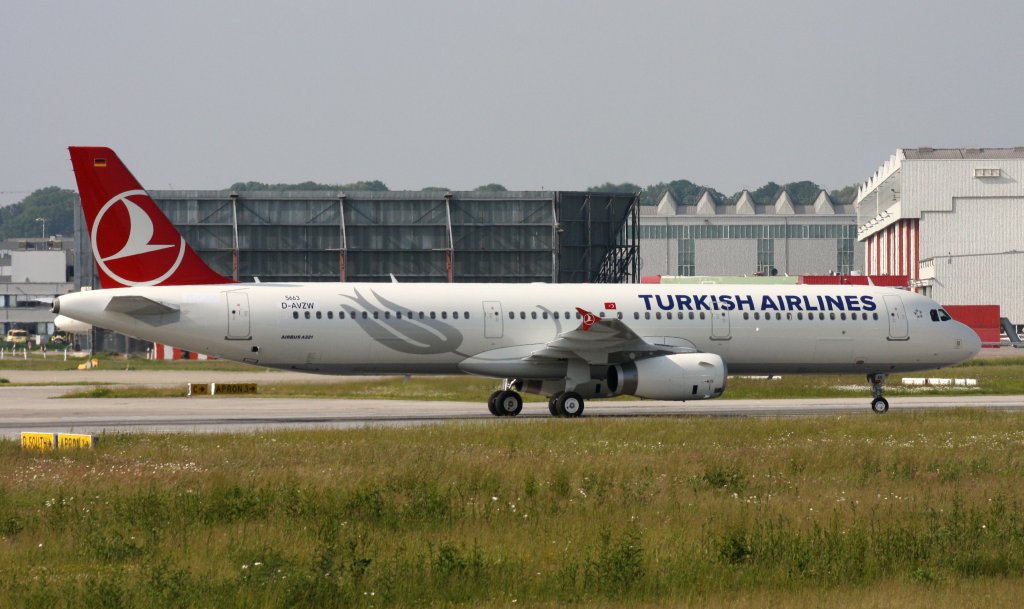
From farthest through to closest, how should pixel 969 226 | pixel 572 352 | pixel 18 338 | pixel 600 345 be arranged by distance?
pixel 18 338
pixel 969 226
pixel 572 352
pixel 600 345

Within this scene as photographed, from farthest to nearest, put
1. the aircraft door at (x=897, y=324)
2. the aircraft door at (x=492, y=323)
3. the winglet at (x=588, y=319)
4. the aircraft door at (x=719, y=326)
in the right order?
the aircraft door at (x=897, y=324) < the aircraft door at (x=719, y=326) < the aircraft door at (x=492, y=323) < the winglet at (x=588, y=319)

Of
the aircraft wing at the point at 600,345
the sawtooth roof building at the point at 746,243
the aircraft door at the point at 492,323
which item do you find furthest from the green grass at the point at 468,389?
the sawtooth roof building at the point at 746,243

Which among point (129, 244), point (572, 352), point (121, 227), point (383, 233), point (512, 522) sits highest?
point (383, 233)

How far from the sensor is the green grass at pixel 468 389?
43.1 metres

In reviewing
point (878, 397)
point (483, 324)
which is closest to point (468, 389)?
point (483, 324)

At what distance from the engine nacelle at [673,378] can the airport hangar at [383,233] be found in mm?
43304

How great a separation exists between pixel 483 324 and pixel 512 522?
18.3 metres

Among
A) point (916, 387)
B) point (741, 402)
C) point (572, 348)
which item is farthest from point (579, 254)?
point (572, 348)

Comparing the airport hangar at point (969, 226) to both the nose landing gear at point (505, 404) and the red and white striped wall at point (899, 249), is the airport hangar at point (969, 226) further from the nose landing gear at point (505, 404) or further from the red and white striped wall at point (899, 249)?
the nose landing gear at point (505, 404)

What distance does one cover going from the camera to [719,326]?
34875 millimetres

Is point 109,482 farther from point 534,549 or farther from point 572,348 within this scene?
point 572,348

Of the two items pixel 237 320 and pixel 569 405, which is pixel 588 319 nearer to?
pixel 569 405

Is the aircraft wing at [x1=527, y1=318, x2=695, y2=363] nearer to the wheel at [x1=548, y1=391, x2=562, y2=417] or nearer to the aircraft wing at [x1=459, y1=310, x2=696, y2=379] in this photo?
the aircraft wing at [x1=459, y1=310, x2=696, y2=379]

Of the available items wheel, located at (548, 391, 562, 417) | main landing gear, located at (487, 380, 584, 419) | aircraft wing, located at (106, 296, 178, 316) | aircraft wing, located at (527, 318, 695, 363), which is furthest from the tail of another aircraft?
wheel, located at (548, 391, 562, 417)
